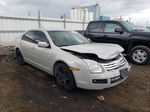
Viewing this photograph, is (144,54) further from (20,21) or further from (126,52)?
(20,21)

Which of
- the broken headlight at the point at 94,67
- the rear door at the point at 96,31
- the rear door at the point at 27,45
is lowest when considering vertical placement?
the broken headlight at the point at 94,67

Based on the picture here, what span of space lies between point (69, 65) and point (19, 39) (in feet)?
10.0

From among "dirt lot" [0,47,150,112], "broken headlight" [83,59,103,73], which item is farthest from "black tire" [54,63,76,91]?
"broken headlight" [83,59,103,73]

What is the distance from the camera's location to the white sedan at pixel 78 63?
2.31m

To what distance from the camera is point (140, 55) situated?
15.1 feet

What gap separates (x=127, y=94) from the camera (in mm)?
2688

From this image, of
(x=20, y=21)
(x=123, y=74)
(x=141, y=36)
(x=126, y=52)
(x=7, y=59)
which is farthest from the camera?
(x=20, y=21)

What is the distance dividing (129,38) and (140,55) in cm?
79

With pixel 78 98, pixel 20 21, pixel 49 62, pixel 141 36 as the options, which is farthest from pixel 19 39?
pixel 20 21

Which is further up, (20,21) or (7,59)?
(20,21)

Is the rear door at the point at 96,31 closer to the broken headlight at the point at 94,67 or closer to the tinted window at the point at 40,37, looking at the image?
the tinted window at the point at 40,37

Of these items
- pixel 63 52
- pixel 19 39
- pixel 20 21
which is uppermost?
pixel 20 21

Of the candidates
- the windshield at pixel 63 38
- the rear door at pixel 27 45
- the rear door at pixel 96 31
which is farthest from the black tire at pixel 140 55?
the rear door at pixel 27 45

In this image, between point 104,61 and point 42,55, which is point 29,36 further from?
point 104,61
